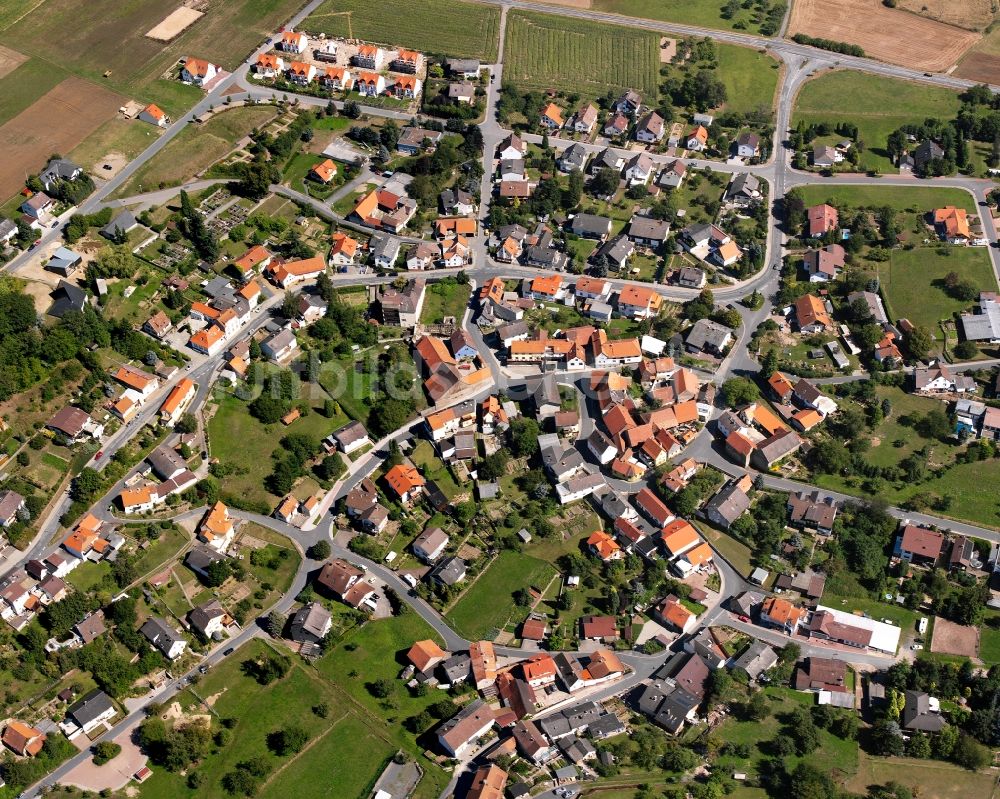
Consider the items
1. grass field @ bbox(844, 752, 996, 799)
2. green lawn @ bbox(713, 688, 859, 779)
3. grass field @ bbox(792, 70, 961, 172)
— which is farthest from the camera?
grass field @ bbox(792, 70, 961, 172)

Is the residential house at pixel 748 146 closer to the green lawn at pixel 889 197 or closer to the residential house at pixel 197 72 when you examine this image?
the green lawn at pixel 889 197

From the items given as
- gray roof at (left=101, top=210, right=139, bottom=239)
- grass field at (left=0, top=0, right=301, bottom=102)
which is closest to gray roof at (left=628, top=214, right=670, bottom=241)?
gray roof at (left=101, top=210, right=139, bottom=239)

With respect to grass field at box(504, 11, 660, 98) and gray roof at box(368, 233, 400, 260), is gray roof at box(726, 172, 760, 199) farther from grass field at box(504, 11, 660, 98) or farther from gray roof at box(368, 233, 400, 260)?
gray roof at box(368, 233, 400, 260)

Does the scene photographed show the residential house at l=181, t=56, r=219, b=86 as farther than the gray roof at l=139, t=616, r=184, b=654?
Yes

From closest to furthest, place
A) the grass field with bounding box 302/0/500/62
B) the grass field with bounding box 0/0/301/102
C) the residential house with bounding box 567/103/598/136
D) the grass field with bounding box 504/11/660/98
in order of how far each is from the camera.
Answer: the residential house with bounding box 567/103/598/136
the grass field with bounding box 0/0/301/102
the grass field with bounding box 504/11/660/98
the grass field with bounding box 302/0/500/62

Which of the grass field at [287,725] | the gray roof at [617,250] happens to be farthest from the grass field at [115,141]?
the grass field at [287,725]

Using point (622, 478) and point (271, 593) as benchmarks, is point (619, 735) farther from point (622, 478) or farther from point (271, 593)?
point (271, 593)

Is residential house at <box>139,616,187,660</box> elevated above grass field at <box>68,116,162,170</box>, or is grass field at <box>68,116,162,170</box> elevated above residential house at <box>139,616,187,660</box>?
grass field at <box>68,116,162,170</box>
